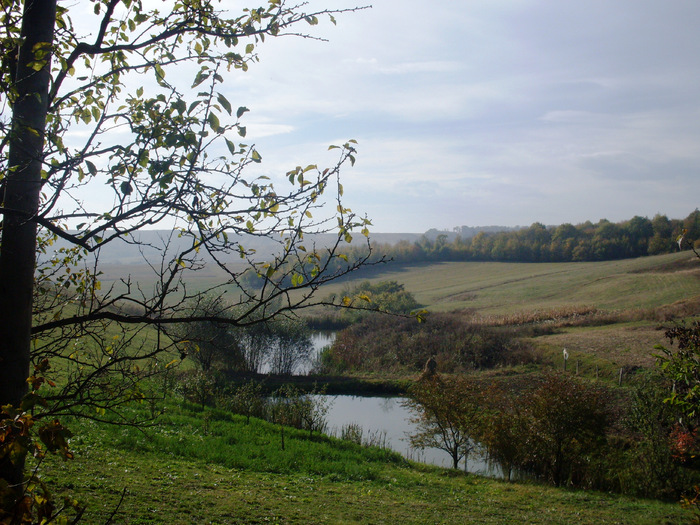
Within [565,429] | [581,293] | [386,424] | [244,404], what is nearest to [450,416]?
[565,429]

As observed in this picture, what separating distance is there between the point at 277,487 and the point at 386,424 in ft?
37.8

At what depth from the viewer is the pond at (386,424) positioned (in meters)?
16.8

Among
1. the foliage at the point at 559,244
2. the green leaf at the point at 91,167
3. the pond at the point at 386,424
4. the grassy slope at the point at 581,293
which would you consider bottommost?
the pond at the point at 386,424

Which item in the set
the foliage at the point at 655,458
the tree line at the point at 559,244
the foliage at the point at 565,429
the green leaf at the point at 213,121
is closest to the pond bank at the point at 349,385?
the foliage at the point at 565,429

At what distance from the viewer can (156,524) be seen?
20.9ft

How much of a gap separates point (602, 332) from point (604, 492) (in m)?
20.9

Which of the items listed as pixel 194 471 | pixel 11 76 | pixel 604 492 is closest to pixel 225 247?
pixel 11 76

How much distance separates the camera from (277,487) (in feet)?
32.8

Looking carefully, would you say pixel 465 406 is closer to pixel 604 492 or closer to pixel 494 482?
pixel 494 482

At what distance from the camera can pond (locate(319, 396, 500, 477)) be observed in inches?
660

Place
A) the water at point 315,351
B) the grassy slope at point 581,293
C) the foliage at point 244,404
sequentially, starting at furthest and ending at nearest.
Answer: the water at point 315,351 < the grassy slope at point 581,293 < the foliage at point 244,404

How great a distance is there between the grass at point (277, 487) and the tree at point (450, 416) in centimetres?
158

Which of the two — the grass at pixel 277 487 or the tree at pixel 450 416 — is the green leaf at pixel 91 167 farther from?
the tree at pixel 450 416

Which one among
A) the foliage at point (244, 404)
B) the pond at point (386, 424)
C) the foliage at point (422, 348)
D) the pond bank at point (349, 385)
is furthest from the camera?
the foliage at point (422, 348)
